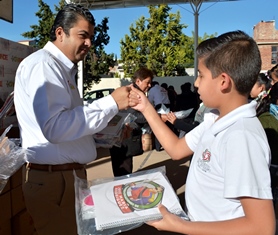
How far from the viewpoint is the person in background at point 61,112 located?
4.85 feet

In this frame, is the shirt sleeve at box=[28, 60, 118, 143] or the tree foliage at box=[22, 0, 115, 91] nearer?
the shirt sleeve at box=[28, 60, 118, 143]

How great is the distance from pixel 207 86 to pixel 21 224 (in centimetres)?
198

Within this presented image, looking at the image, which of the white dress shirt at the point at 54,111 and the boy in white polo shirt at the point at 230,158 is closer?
the boy in white polo shirt at the point at 230,158

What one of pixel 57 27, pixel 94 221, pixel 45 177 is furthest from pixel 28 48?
pixel 94 221

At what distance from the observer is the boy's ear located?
→ 1.05m

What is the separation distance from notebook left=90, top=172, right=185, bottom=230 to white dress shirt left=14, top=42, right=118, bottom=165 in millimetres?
366

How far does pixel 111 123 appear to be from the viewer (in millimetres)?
1997

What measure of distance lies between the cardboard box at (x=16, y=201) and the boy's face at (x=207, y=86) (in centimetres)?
181

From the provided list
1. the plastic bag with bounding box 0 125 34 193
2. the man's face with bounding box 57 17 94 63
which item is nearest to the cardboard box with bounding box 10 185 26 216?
the plastic bag with bounding box 0 125 34 193

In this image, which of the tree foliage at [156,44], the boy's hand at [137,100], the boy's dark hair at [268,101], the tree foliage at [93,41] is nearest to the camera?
the boy's hand at [137,100]

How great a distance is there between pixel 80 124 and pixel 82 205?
44 centimetres

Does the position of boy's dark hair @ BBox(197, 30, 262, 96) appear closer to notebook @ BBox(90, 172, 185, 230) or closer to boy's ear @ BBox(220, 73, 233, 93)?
boy's ear @ BBox(220, 73, 233, 93)

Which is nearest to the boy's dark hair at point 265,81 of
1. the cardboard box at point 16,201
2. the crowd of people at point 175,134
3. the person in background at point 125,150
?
the person in background at point 125,150

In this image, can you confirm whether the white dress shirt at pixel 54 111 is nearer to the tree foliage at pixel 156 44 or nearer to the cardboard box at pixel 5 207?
the cardboard box at pixel 5 207
